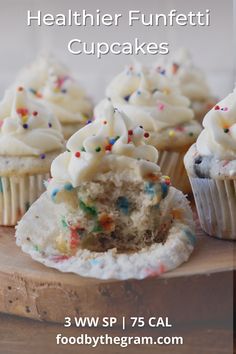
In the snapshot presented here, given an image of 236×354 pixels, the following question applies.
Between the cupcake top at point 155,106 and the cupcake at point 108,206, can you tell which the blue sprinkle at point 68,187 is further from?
the cupcake top at point 155,106

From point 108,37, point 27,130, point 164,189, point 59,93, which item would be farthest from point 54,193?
point 108,37

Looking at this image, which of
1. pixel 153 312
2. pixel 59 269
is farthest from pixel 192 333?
pixel 59 269

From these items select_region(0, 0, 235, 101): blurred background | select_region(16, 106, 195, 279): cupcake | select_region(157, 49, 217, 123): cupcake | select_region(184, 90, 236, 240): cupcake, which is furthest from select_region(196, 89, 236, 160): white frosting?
select_region(0, 0, 235, 101): blurred background

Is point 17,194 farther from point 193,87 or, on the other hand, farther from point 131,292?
point 193,87

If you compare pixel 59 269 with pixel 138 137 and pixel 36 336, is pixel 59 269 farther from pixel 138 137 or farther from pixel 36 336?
pixel 138 137

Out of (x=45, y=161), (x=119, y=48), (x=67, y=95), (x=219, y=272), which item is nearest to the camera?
(x=219, y=272)
